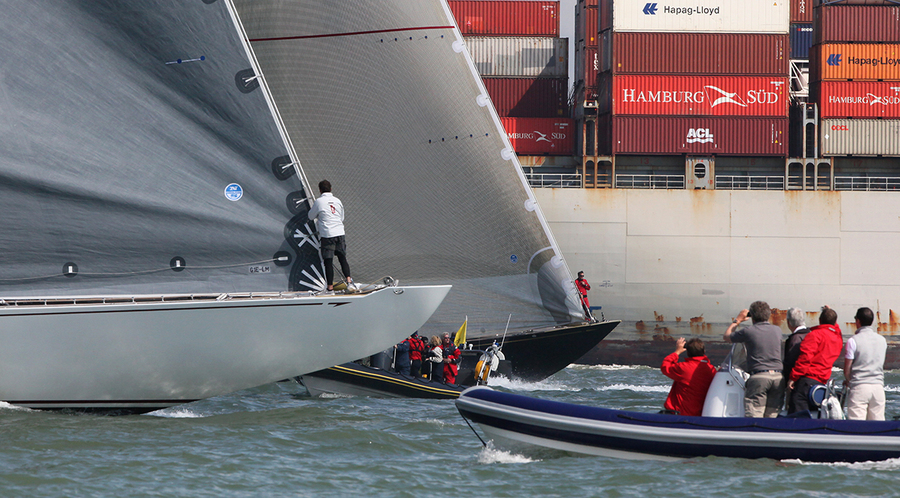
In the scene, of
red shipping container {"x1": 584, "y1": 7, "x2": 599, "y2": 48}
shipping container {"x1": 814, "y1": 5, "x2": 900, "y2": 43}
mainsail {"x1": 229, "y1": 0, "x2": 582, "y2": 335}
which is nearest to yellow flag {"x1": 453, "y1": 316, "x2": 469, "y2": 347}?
mainsail {"x1": 229, "y1": 0, "x2": 582, "y2": 335}

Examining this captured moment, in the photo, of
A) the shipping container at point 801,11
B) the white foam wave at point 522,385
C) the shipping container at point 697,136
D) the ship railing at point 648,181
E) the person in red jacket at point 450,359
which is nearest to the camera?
the person in red jacket at point 450,359

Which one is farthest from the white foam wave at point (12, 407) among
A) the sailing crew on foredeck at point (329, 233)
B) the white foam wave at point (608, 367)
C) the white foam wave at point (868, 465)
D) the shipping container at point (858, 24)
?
the shipping container at point (858, 24)

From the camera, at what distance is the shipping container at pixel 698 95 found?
29516 millimetres

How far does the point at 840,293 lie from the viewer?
26.2 meters

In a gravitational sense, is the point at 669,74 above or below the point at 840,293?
above

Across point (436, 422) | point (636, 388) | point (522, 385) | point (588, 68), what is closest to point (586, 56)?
point (588, 68)

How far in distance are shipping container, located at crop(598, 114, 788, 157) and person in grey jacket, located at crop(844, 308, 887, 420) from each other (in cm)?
2260

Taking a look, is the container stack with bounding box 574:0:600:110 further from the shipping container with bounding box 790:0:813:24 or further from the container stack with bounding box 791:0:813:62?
the container stack with bounding box 791:0:813:62

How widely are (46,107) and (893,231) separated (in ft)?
81.8

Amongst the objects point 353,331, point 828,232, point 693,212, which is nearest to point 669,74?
point 693,212

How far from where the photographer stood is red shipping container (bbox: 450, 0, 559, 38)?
31969mm

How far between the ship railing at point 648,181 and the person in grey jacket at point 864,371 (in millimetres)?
22680

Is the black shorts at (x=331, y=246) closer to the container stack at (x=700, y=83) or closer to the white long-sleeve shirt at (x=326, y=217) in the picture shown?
the white long-sleeve shirt at (x=326, y=217)

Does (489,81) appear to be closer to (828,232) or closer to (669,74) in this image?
(669,74)
